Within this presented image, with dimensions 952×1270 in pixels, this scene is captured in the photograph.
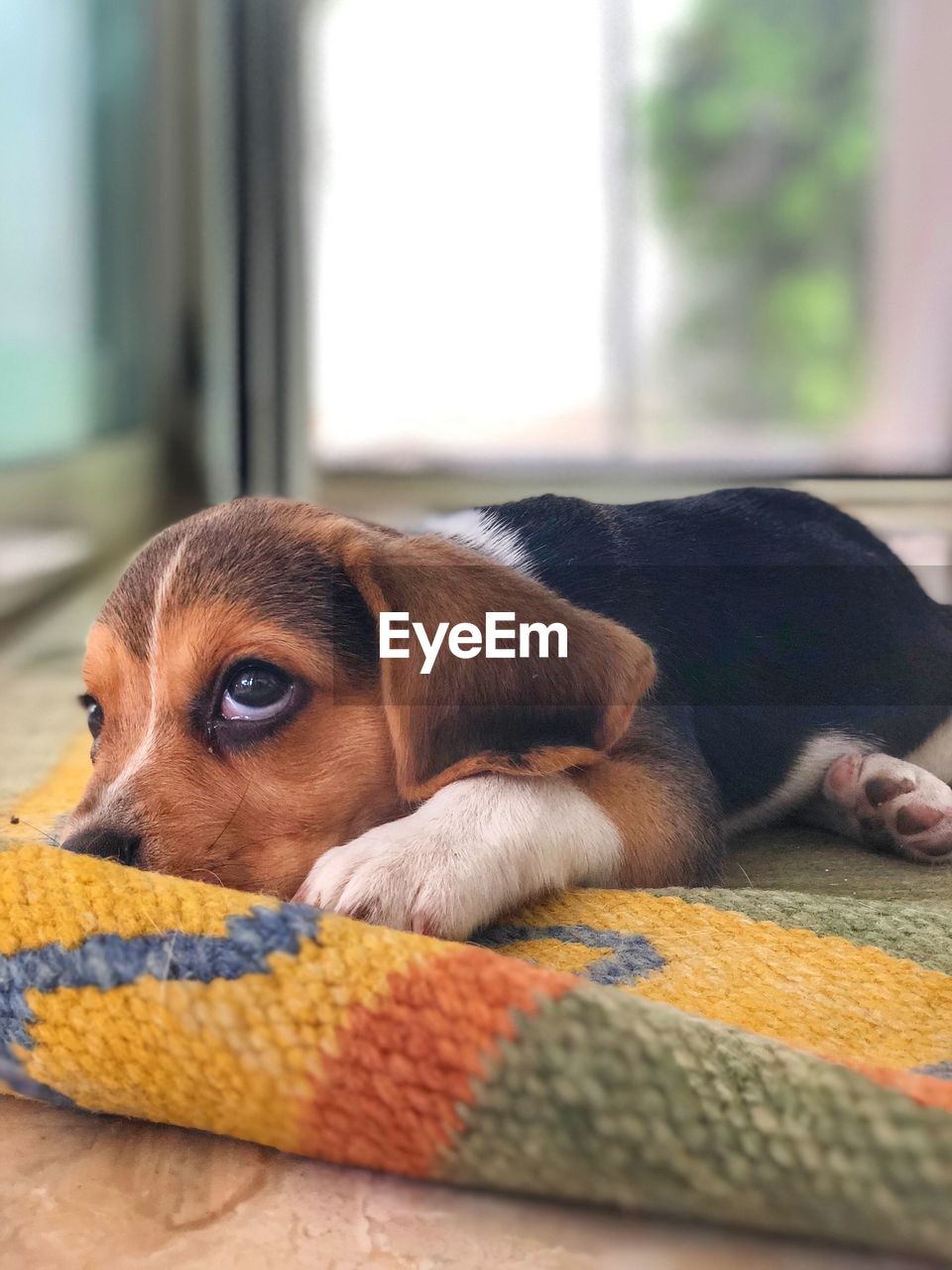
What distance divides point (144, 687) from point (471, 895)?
250 millimetres

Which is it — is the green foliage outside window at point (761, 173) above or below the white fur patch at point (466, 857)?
above

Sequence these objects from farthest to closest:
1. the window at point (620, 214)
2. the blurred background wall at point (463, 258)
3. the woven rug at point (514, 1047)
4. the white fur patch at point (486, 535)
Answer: the window at point (620, 214), the blurred background wall at point (463, 258), the white fur patch at point (486, 535), the woven rug at point (514, 1047)

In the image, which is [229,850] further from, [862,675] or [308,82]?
[308,82]

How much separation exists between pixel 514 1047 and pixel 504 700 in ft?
0.83

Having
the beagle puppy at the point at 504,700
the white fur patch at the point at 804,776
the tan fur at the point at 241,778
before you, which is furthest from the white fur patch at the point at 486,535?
the white fur patch at the point at 804,776

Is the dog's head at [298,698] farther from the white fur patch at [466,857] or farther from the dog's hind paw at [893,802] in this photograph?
the dog's hind paw at [893,802]

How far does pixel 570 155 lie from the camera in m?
1.92

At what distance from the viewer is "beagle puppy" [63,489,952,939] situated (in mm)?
781

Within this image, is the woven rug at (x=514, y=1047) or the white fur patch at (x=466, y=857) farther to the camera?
the white fur patch at (x=466, y=857)

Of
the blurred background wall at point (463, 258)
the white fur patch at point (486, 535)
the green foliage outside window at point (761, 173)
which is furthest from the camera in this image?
the green foliage outside window at point (761, 173)

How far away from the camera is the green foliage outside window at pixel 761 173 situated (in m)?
1.96

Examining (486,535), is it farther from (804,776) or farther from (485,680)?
(804,776)

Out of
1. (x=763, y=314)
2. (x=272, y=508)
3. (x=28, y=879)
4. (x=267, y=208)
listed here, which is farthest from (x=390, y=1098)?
(x=763, y=314)

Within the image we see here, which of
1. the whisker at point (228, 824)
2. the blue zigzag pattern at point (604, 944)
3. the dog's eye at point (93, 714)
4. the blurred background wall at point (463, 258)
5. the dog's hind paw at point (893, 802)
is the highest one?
the blurred background wall at point (463, 258)
